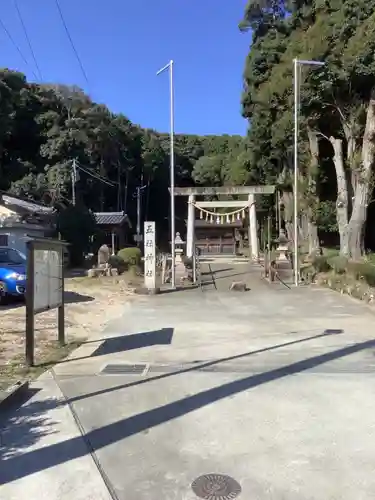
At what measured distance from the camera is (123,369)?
20.7ft

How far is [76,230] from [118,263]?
18.3ft

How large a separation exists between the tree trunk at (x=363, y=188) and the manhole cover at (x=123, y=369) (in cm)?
1448

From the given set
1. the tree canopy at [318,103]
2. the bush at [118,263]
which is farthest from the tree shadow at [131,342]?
the bush at [118,263]

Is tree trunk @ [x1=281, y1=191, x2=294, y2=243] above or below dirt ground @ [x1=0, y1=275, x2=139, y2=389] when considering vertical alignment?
above

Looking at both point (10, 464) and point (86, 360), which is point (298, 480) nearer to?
point (10, 464)

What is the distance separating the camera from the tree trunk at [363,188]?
18781 mm

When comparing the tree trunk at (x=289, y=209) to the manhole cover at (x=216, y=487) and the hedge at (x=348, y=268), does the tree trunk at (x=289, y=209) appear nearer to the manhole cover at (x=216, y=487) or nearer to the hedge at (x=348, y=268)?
the hedge at (x=348, y=268)

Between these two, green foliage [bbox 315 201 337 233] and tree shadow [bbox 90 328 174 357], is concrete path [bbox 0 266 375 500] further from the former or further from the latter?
green foliage [bbox 315 201 337 233]

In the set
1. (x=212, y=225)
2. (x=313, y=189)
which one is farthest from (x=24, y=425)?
(x=212, y=225)

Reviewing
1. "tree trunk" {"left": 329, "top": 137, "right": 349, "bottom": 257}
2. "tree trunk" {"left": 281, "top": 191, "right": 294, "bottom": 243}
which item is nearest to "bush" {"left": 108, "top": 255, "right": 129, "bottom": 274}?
"tree trunk" {"left": 329, "top": 137, "right": 349, "bottom": 257}

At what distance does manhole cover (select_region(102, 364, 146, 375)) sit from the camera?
20.2 feet

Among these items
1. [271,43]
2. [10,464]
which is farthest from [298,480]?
[271,43]

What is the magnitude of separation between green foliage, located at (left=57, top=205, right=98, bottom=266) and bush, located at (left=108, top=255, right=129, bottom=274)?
4.17 metres

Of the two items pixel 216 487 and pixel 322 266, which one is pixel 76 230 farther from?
pixel 216 487
